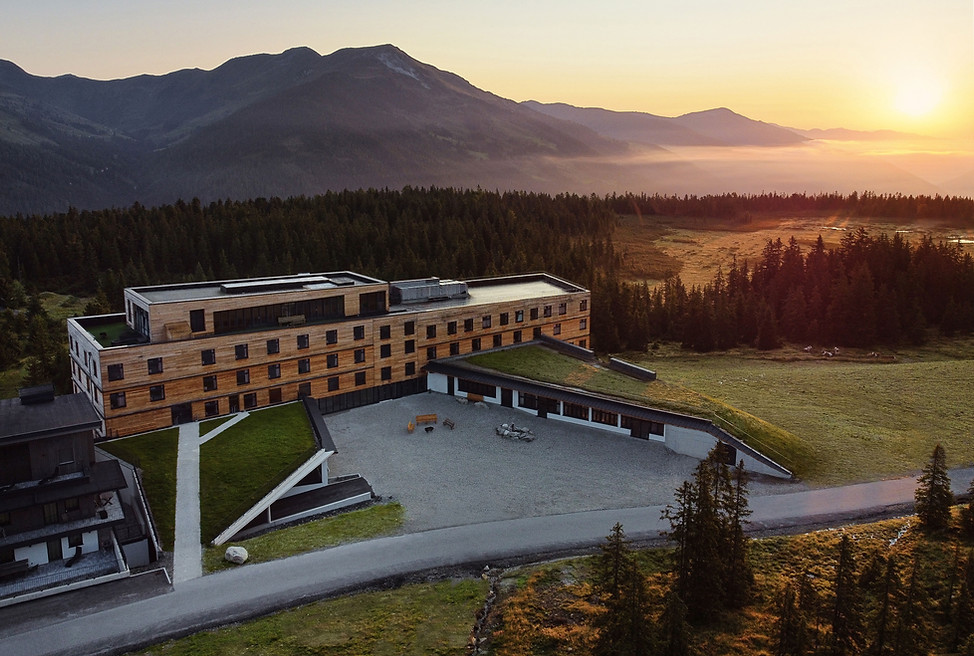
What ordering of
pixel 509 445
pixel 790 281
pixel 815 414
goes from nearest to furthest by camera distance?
1. pixel 509 445
2. pixel 815 414
3. pixel 790 281

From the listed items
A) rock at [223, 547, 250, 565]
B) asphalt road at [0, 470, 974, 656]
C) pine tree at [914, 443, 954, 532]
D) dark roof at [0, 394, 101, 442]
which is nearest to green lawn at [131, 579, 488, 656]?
asphalt road at [0, 470, 974, 656]

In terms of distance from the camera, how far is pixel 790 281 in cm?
11781

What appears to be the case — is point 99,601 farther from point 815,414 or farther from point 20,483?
point 815,414

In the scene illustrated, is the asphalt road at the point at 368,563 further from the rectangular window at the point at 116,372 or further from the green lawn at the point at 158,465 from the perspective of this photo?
the rectangular window at the point at 116,372

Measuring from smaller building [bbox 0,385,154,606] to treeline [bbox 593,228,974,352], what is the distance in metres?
75.4

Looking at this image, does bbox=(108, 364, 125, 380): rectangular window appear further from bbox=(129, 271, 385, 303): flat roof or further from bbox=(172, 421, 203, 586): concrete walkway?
bbox=(129, 271, 385, 303): flat roof

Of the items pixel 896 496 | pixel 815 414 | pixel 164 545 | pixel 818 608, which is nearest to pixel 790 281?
pixel 815 414

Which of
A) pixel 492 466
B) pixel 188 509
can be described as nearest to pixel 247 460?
pixel 188 509

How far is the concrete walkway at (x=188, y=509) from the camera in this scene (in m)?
37.1

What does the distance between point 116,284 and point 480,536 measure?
95.6 meters

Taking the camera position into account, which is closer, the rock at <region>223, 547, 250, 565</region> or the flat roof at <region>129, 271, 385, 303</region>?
the rock at <region>223, 547, 250, 565</region>

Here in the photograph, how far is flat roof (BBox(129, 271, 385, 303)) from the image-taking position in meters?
59.2

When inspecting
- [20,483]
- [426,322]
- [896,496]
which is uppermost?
[426,322]

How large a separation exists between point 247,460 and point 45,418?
12836mm
